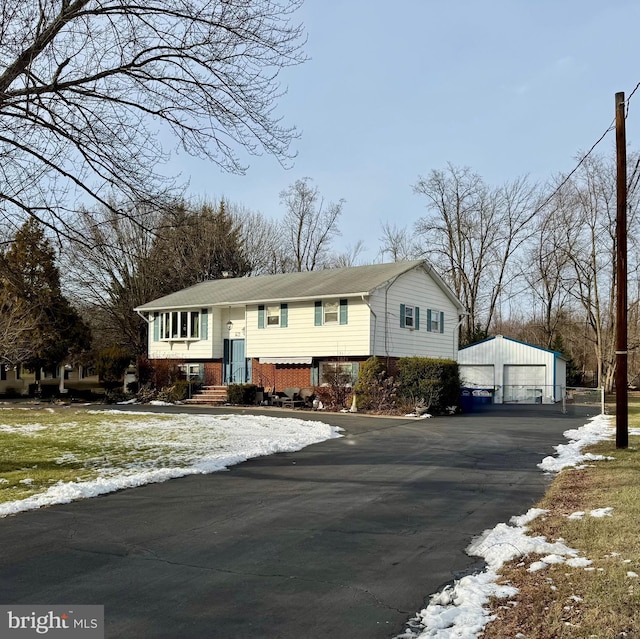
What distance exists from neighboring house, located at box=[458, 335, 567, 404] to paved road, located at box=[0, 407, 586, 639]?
24590 millimetres

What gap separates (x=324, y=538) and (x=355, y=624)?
224cm

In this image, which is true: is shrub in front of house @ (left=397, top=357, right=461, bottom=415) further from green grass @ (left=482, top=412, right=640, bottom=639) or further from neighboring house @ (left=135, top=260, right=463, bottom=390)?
green grass @ (left=482, top=412, right=640, bottom=639)

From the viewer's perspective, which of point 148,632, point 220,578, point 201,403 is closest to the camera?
point 148,632

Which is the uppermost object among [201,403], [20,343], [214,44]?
[214,44]

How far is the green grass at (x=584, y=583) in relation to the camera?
4.08 m

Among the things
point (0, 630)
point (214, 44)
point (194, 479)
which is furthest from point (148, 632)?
point (214, 44)

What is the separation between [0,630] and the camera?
422cm

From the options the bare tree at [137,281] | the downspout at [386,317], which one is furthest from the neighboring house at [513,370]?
the bare tree at [137,281]

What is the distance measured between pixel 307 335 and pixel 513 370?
1431cm

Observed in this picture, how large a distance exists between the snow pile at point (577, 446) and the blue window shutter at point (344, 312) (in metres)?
10.6

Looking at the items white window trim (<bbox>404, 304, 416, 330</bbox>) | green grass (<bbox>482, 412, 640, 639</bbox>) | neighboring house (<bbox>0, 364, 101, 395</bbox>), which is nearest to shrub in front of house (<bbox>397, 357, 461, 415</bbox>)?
white window trim (<bbox>404, 304, 416, 330</bbox>)

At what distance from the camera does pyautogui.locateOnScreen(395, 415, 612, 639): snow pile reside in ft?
14.0

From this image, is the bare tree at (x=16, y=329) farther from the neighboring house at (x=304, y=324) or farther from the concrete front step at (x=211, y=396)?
the concrete front step at (x=211, y=396)

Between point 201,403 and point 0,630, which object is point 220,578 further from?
point 201,403
